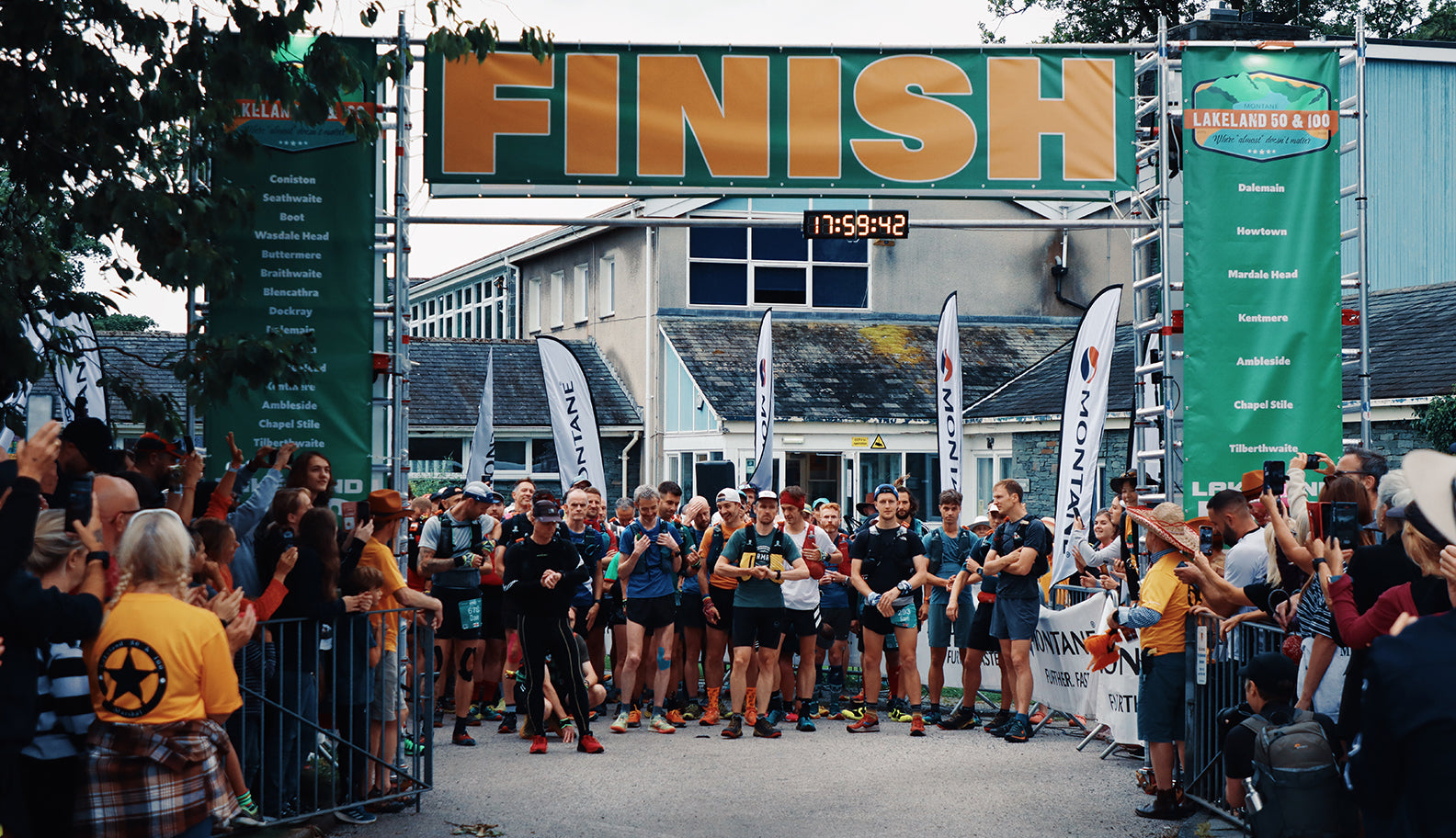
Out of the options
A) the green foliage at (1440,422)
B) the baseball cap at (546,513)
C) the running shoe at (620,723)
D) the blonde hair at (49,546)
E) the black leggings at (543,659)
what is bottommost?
the running shoe at (620,723)

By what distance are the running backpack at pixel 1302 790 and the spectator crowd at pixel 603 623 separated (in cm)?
1

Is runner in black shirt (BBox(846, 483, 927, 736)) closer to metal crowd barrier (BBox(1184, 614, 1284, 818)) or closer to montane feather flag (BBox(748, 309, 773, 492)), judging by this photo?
montane feather flag (BBox(748, 309, 773, 492))

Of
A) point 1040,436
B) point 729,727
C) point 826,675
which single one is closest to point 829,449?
point 1040,436

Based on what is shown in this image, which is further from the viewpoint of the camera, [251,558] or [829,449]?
[829,449]

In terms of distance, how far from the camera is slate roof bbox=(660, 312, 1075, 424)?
26.2 m

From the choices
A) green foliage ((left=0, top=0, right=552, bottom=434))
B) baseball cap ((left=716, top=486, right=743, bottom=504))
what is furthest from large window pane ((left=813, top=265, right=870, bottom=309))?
green foliage ((left=0, top=0, right=552, bottom=434))

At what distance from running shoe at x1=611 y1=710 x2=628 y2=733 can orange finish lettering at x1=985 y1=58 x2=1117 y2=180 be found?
18.3 feet

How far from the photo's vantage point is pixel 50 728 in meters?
4.96

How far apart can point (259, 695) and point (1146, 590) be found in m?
4.99

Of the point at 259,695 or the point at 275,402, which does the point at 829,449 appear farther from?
the point at 259,695

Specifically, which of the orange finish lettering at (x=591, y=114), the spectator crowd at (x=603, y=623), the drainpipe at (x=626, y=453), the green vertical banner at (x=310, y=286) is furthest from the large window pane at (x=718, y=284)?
the green vertical banner at (x=310, y=286)

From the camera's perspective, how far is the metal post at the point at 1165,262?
37.4 ft

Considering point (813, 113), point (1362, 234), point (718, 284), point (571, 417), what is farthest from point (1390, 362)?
point (718, 284)

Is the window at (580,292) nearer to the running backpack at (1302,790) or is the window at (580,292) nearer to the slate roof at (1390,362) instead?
the slate roof at (1390,362)
